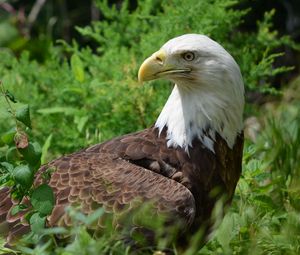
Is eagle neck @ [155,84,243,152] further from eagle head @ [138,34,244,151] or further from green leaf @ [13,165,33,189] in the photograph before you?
green leaf @ [13,165,33,189]

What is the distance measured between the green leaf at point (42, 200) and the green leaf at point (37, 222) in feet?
0.13

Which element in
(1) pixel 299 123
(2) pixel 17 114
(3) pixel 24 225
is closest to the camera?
(2) pixel 17 114

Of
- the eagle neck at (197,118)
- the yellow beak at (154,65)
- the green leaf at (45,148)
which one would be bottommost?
the green leaf at (45,148)

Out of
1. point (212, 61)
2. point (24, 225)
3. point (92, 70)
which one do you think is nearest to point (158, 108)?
point (92, 70)

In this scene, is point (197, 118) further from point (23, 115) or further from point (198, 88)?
point (23, 115)

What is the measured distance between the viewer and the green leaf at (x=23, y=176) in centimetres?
422

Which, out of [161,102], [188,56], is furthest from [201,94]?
[161,102]

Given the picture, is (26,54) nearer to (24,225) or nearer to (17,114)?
(24,225)

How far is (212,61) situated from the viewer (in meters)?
5.44

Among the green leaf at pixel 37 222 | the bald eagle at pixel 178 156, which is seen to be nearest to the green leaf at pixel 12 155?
the green leaf at pixel 37 222

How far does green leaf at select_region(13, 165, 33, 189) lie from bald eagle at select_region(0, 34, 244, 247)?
35.4 inches

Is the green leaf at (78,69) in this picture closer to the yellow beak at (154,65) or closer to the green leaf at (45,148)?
the green leaf at (45,148)

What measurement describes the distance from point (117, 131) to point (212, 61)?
5.24 feet

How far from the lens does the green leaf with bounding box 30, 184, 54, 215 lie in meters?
4.29
